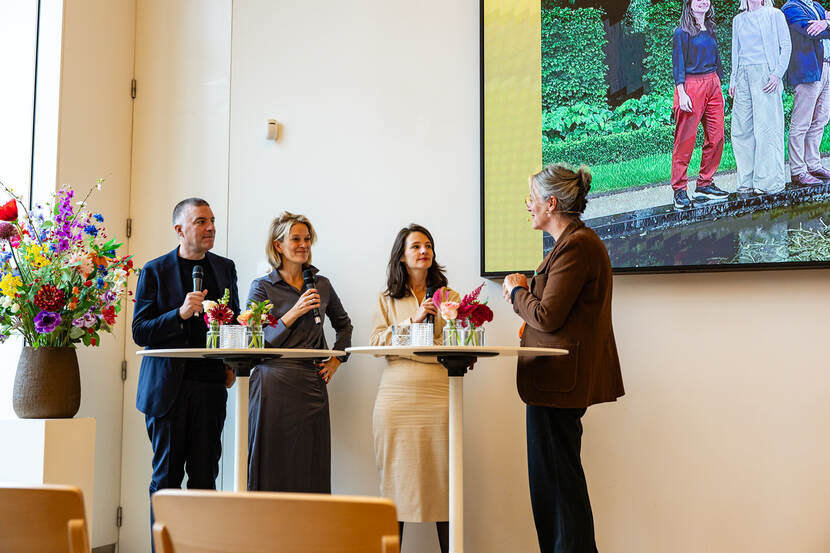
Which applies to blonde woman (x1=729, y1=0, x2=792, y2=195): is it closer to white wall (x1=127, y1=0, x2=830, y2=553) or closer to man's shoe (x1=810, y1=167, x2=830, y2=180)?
man's shoe (x1=810, y1=167, x2=830, y2=180)

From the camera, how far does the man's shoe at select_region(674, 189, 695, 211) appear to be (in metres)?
3.62

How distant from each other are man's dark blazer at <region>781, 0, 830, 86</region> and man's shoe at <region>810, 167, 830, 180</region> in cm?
38

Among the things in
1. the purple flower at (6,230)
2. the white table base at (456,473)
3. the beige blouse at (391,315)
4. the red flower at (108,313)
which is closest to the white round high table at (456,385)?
the white table base at (456,473)

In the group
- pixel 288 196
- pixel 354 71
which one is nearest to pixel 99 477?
pixel 288 196

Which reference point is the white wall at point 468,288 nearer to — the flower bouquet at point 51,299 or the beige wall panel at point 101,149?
the beige wall panel at point 101,149

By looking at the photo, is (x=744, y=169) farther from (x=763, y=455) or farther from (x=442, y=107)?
(x=442, y=107)

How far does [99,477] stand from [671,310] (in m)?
3.15

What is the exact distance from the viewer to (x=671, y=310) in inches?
146

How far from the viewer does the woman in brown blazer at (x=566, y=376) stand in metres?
2.92

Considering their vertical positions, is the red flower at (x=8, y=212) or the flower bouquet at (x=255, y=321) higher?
the red flower at (x=8, y=212)

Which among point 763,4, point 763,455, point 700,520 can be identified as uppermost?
point 763,4

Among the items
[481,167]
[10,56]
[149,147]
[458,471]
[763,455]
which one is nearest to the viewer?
[458,471]

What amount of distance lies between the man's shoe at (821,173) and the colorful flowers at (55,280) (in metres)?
2.95

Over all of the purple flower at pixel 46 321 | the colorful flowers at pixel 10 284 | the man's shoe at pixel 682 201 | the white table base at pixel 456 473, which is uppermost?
the man's shoe at pixel 682 201
